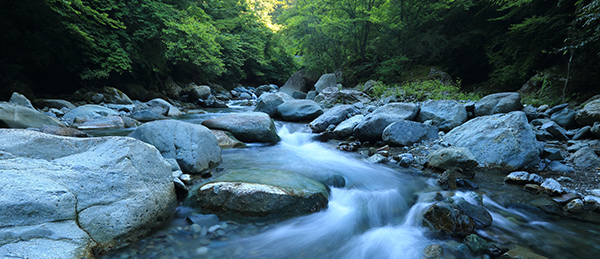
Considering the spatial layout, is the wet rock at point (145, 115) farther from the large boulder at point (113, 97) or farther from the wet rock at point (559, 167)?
the wet rock at point (559, 167)

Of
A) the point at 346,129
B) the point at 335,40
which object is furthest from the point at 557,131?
the point at 335,40

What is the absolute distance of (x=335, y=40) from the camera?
15.4 metres

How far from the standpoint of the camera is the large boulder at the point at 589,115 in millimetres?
4557

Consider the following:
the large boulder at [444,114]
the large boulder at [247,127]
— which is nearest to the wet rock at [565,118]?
the large boulder at [444,114]

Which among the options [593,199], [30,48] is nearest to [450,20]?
[593,199]

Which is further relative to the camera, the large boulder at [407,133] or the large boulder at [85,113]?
the large boulder at [85,113]

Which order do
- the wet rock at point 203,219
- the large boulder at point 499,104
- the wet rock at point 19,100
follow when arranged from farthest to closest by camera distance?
the wet rock at point 19,100 < the large boulder at point 499,104 < the wet rock at point 203,219

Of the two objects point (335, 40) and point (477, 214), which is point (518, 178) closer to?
point (477, 214)

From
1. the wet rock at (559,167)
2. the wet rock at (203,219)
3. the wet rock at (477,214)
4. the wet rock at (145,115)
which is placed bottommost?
the wet rock at (203,219)

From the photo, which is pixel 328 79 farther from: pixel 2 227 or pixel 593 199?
pixel 2 227

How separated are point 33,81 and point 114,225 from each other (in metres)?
12.0

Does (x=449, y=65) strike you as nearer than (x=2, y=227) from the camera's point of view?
No

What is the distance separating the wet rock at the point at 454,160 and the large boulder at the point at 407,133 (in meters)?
1.16

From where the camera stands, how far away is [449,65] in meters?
12.6
